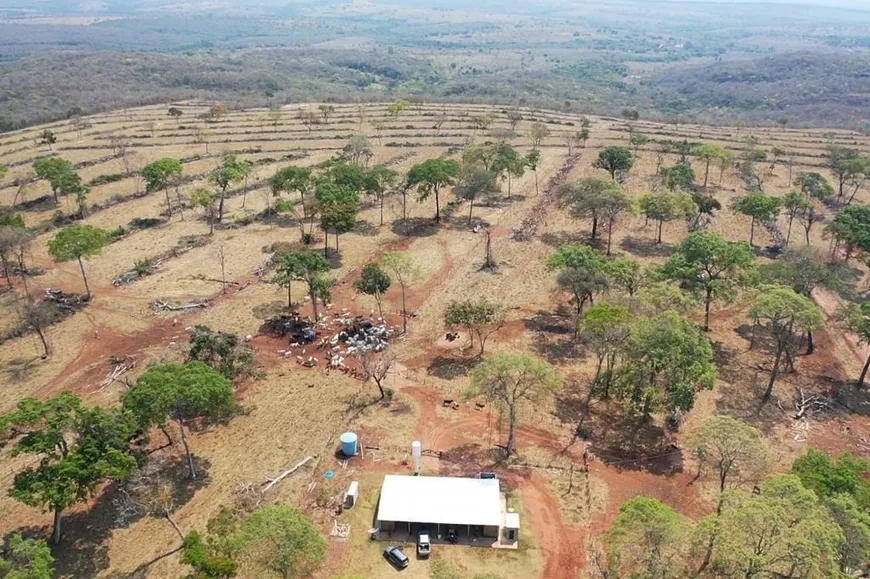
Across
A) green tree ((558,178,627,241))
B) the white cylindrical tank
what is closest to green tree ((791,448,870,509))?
the white cylindrical tank

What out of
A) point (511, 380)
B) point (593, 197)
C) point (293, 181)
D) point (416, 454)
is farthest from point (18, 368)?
point (593, 197)

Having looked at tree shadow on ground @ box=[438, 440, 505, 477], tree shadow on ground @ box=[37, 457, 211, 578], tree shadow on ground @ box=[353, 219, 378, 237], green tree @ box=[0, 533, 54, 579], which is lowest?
tree shadow on ground @ box=[37, 457, 211, 578]

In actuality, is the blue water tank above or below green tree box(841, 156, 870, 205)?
below

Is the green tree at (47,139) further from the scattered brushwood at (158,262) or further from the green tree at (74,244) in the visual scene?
the green tree at (74,244)

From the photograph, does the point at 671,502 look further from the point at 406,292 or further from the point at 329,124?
the point at 329,124

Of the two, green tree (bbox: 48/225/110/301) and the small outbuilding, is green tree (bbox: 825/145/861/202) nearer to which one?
the small outbuilding

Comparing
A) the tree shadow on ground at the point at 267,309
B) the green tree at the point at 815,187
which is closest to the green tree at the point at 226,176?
the tree shadow on ground at the point at 267,309
